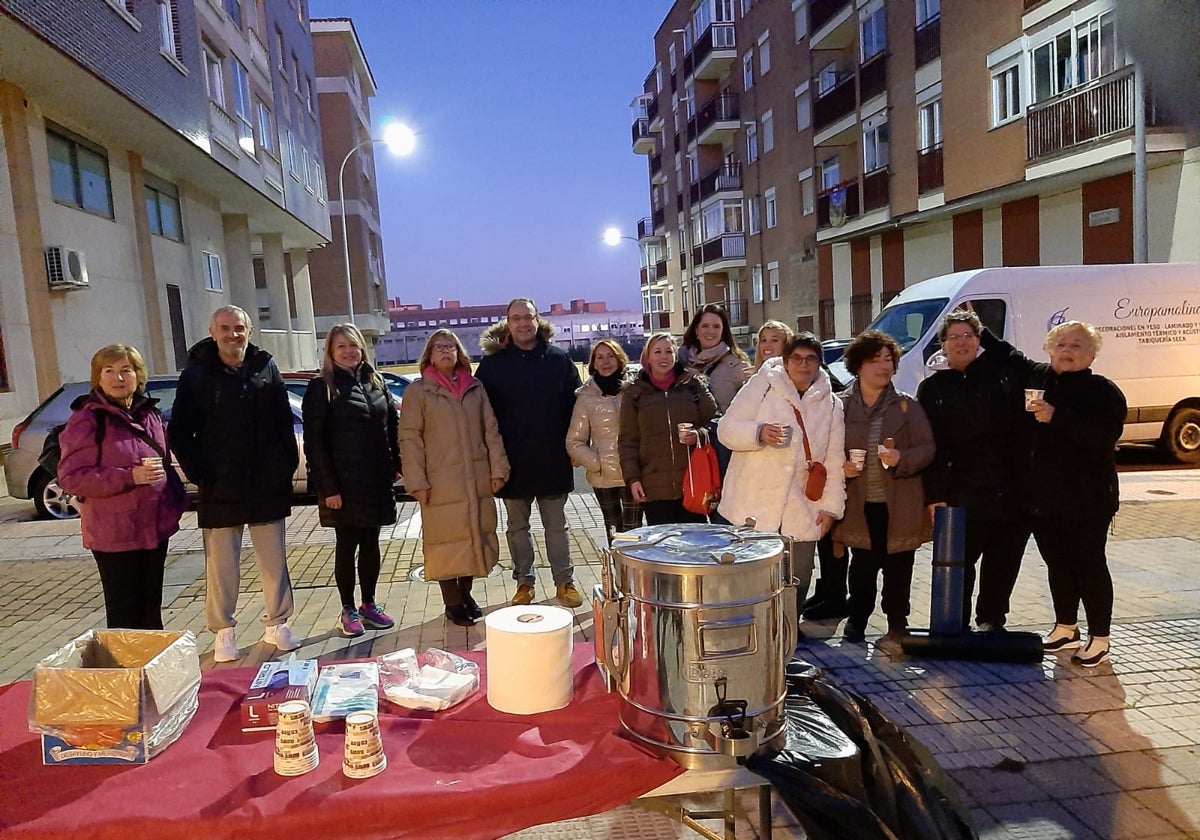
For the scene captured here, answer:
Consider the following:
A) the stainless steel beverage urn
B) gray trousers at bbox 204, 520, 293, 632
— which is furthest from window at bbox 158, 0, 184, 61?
the stainless steel beverage urn

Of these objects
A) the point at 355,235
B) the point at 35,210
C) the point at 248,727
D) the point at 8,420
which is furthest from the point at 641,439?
the point at 355,235

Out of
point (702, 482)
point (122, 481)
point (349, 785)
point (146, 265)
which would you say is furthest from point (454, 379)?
point (146, 265)

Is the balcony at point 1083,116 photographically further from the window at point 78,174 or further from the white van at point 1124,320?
the window at point 78,174

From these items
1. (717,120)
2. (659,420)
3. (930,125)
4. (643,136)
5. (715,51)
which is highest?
(643,136)

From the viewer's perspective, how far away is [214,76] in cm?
1877

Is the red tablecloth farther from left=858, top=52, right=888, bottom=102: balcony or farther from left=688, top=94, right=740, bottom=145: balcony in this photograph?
left=688, top=94, right=740, bottom=145: balcony

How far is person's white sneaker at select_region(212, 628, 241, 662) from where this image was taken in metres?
4.66

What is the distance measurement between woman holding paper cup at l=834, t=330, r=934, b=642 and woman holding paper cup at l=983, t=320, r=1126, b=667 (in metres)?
0.58

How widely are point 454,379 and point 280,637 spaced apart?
190cm

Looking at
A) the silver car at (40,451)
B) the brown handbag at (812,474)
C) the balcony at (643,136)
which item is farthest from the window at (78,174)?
the balcony at (643,136)

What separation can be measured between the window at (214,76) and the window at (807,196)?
20.2m

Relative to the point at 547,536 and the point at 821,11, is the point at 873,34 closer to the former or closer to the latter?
the point at 821,11

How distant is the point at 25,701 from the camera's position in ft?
7.83

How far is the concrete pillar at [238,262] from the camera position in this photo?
73.5ft
